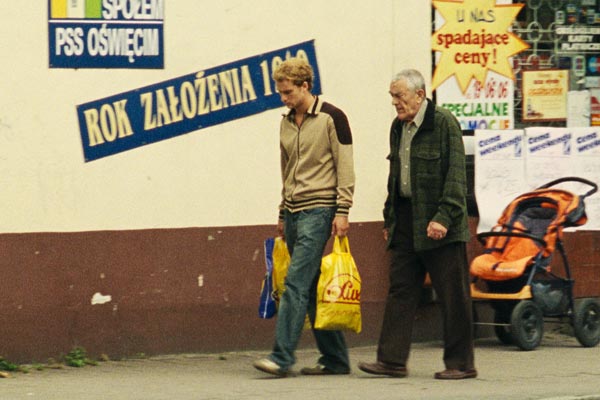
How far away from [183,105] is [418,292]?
2.12m

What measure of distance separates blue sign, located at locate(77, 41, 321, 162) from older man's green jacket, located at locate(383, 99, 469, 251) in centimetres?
165

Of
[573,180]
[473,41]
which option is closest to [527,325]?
[573,180]

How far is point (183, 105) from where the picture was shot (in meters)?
9.43

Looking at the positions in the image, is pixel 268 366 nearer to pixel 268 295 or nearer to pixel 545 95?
pixel 268 295

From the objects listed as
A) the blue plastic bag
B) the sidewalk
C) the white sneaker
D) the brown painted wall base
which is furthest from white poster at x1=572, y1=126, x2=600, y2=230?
the white sneaker

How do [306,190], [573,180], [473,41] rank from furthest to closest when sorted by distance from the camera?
[473,41], [573,180], [306,190]

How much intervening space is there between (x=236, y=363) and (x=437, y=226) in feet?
6.48

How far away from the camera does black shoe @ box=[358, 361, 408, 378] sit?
8.54 m

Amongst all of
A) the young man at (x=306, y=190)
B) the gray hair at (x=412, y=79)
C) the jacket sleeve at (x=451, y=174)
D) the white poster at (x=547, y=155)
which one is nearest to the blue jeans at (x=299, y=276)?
the young man at (x=306, y=190)

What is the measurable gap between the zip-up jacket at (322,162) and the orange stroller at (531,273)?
80.3 inches

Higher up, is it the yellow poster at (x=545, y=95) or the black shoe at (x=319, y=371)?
the yellow poster at (x=545, y=95)

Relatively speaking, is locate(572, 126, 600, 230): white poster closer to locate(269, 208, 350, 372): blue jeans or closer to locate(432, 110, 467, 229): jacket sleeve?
locate(432, 110, 467, 229): jacket sleeve

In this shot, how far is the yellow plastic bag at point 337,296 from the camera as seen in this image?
27.4ft

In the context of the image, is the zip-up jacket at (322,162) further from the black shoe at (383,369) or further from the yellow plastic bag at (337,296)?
the black shoe at (383,369)
